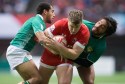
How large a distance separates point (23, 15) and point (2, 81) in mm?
5288

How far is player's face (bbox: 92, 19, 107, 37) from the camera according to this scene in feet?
31.5

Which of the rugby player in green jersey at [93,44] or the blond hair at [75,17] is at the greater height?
the blond hair at [75,17]

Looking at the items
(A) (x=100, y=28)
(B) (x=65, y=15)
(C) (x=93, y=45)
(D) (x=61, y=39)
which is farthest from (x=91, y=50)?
(B) (x=65, y=15)

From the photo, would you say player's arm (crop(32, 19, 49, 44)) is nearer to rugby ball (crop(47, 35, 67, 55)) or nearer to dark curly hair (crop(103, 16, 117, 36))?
rugby ball (crop(47, 35, 67, 55))

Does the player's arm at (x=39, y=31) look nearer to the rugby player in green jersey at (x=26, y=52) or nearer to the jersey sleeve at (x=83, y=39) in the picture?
the rugby player in green jersey at (x=26, y=52)

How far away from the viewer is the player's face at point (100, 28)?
9602mm

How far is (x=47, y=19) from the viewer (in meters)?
10.1

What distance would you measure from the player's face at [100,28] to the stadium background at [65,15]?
34.6 ft

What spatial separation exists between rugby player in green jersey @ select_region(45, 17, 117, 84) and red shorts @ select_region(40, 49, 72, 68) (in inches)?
8.5

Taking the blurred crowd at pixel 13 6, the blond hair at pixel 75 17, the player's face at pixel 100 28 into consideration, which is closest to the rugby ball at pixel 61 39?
the blond hair at pixel 75 17

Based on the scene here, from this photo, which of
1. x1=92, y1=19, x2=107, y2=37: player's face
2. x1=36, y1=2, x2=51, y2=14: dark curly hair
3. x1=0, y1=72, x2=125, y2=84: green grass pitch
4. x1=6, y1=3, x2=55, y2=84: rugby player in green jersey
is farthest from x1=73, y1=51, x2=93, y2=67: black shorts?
x1=0, y1=72, x2=125, y2=84: green grass pitch

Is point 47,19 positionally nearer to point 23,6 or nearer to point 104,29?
point 104,29

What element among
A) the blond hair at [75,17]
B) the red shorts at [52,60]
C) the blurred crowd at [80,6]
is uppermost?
the blond hair at [75,17]

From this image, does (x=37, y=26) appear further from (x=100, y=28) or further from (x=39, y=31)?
(x=100, y=28)
